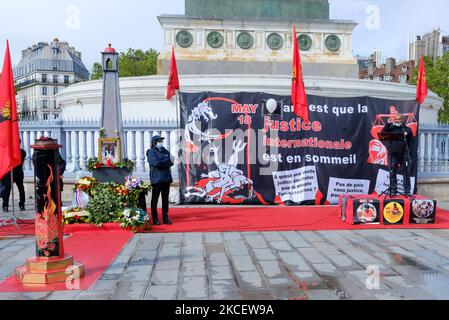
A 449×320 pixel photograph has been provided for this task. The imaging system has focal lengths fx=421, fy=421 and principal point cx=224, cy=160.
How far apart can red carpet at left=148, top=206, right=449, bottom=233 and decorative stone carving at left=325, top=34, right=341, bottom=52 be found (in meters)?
12.5

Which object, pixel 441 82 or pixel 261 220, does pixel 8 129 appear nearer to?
pixel 261 220

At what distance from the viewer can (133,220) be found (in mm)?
7480

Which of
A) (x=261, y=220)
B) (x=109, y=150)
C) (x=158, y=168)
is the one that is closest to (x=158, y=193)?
(x=158, y=168)

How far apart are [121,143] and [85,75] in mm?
93718

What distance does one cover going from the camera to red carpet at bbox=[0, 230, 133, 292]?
4691 mm

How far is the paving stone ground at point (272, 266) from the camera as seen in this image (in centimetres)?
445

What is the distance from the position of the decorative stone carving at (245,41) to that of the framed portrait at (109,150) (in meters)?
12.7

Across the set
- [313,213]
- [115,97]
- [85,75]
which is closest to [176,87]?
[115,97]

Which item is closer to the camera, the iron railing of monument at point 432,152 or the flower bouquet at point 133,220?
the flower bouquet at point 133,220

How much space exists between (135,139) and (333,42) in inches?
516

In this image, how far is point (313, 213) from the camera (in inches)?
373

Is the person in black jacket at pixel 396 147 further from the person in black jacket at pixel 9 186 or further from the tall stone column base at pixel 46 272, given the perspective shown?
the person in black jacket at pixel 9 186

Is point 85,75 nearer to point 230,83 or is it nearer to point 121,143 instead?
point 230,83

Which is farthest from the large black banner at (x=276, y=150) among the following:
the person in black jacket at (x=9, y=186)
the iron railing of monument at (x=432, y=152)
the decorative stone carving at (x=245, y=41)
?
the decorative stone carving at (x=245, y=41)
